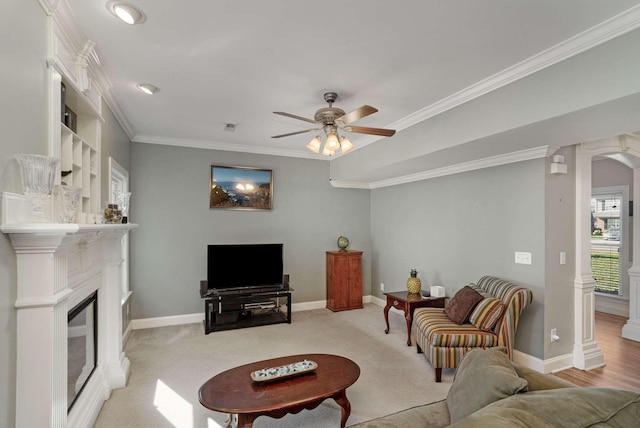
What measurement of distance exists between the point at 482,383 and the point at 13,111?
2.36 metres

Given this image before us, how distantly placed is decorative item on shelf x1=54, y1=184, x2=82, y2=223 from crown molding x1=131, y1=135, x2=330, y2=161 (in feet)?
10.0

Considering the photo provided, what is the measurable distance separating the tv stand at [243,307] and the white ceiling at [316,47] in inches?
98.0

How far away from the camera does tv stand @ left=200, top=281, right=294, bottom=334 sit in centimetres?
447

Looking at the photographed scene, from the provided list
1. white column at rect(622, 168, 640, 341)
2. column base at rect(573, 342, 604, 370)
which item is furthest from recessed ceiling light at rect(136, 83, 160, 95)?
white column at rect(622, 168, 640, 341)

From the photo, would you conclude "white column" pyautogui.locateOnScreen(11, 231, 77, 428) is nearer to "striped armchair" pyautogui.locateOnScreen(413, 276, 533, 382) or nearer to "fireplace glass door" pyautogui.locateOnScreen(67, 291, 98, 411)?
"fireplace glass door" pyautogui.locateOnScreen(67, 291, 98, 411)

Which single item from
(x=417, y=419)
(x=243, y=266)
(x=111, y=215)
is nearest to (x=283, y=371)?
(x=417, y=419)

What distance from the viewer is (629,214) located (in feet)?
17.1

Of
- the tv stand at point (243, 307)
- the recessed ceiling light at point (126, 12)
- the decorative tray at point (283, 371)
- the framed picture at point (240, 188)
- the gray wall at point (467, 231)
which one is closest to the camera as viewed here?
the recessed ceiling light at point (126, 12)

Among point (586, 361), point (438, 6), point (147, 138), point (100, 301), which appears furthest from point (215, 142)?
point (586, 361)

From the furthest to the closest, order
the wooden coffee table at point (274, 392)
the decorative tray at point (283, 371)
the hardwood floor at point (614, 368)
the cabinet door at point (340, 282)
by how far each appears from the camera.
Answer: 1. the cabinet door at point (340, 282)
2. the hardwood floor at point (614, 368)
3. the decorative tray at point (283, 371)
4. the wooden coffee table at point (274, 392)

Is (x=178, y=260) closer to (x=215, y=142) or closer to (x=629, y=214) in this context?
(x=215, y=142)

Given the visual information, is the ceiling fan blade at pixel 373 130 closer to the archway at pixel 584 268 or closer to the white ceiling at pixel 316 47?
the white ceiling at pixel 316 47

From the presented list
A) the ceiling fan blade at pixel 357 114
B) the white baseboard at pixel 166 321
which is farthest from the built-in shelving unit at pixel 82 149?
the white baseboard at pixel 166 321

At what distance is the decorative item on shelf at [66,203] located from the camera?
1.74 meters
